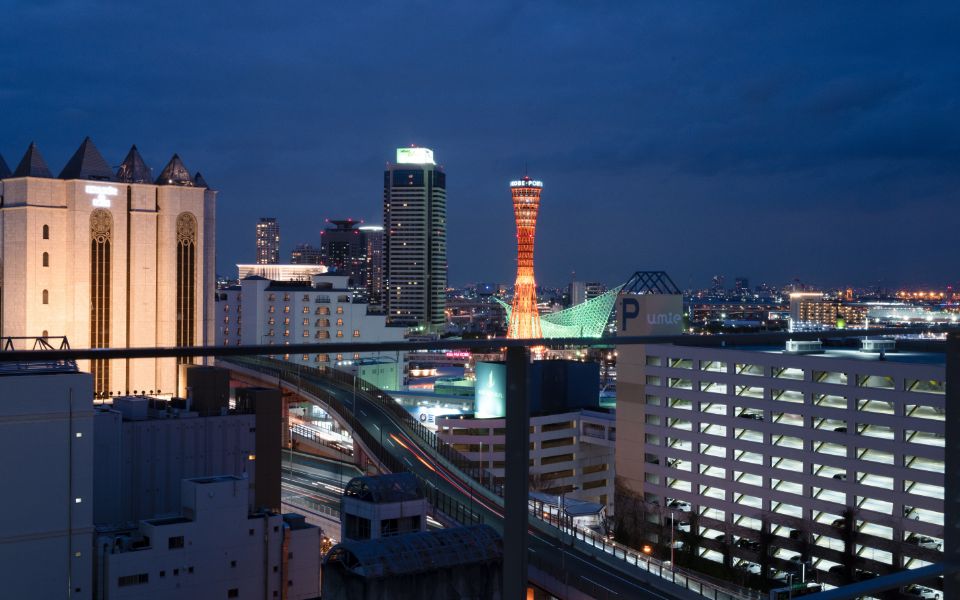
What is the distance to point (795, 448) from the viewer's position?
40.0ft

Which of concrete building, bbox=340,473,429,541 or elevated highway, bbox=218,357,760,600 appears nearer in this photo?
elevated highway, bbox=218,357,760,600

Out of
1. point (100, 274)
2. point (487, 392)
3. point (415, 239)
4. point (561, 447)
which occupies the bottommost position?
point (561, 447)

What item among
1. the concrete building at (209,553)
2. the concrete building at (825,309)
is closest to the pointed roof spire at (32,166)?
the concrete building at (209,553)

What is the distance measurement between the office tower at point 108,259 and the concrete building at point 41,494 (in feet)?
42.6

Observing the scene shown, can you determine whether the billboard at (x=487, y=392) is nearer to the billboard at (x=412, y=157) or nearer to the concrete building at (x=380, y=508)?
the concrete building at (x=380, y=508)

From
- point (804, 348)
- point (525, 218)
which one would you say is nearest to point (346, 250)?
point (525, 218)

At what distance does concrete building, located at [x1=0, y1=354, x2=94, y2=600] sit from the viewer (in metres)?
2.01

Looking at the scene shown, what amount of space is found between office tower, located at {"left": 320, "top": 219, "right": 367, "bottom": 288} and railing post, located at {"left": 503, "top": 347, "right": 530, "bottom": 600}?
74334 mm

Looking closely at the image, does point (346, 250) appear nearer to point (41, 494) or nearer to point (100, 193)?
point (100, 193)

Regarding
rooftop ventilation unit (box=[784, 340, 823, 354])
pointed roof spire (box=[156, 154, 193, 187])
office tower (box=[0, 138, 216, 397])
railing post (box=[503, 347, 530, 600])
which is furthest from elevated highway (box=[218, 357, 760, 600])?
rooftop ventilation unit (box=[784, 340, 823, 354])

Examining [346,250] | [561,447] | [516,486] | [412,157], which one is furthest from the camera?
[346,250]

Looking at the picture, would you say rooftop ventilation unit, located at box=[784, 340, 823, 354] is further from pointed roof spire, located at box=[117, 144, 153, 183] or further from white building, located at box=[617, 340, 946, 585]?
pointed roof spire, located at box=[117, 144, 153, 183]

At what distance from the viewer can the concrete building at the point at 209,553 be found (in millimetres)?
5113

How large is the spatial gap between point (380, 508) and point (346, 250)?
7134 centimetres
